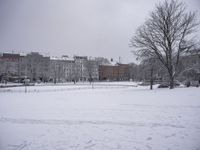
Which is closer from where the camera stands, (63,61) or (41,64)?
(41,64)

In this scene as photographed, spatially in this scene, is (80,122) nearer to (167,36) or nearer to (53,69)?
(167,36)

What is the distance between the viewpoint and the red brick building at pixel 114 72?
147000 millimetres

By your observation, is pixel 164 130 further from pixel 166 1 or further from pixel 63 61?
pixel 63 61

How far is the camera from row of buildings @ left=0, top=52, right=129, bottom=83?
10150 cm

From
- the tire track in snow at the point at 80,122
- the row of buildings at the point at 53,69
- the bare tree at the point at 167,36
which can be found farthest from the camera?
the row of buildings at the point at 53,69

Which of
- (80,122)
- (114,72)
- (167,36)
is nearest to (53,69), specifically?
(114,72)

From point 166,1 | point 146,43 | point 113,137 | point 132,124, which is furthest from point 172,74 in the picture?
point 113,137

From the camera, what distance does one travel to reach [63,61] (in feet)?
454

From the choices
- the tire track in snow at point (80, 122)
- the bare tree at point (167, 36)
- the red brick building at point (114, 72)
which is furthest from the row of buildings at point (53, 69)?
the tire track in snow at point (80, 122)

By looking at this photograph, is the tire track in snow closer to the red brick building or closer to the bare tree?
the bare tree

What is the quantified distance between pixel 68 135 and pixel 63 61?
13211 cm

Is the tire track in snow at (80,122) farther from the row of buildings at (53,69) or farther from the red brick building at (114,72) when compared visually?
the red brick building at (114,72)

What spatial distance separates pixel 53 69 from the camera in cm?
11569

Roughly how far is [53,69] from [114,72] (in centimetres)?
5008
